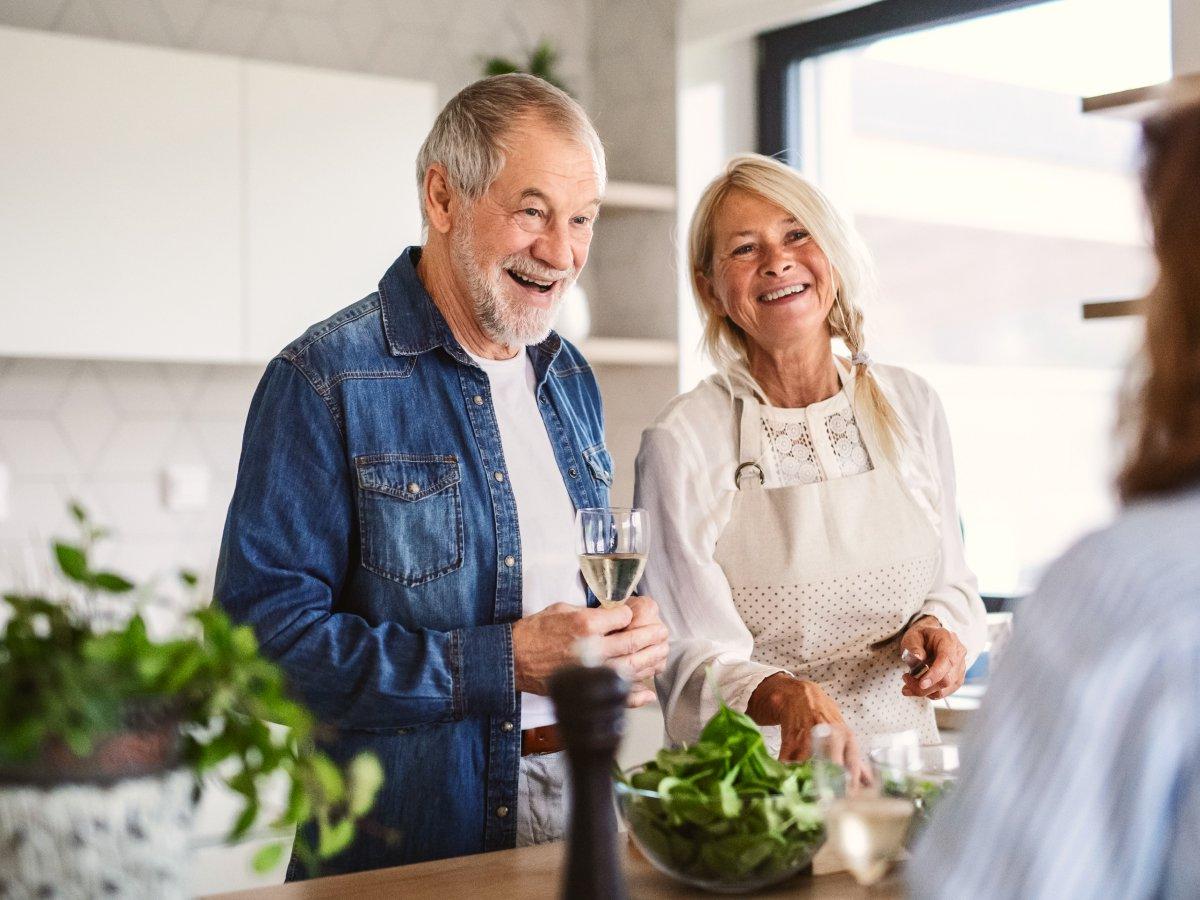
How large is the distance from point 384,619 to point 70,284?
152 cm

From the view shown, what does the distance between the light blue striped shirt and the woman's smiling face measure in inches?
55.3

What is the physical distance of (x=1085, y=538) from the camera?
0.71m

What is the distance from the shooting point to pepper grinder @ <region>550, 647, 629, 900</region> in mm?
940

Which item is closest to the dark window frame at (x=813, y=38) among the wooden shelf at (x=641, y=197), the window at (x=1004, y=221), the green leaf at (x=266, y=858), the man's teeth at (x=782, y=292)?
the window at (x=1004, y=221)

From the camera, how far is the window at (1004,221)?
3.04 metres

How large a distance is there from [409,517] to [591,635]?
0.31 meters

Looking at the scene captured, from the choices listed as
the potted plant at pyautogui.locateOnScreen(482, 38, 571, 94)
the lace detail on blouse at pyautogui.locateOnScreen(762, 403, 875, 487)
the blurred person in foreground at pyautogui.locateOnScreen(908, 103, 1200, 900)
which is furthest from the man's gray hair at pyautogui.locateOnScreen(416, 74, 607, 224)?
the potted plant at pyautogui.locateOnScreen(482, 38, 571, 94)

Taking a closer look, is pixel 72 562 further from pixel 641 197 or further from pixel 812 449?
pixel 641 197

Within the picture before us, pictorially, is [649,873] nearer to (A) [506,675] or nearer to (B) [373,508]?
(A) [506,675]

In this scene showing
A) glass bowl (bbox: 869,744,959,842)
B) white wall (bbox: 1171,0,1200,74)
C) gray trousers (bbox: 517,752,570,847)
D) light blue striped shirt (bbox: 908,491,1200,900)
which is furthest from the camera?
white wall (bbox: 1171,0,1200,74)

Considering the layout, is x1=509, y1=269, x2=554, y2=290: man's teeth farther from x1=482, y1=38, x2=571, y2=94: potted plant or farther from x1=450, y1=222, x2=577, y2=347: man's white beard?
x1=482, y1=38, x2=571, y2=94: potted plant

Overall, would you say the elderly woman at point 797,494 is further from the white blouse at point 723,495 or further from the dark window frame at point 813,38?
the dark window frame at point 813,38

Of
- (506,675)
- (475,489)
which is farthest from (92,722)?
(475,489)

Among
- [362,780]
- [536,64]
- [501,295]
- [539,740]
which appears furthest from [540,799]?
[536,64]
